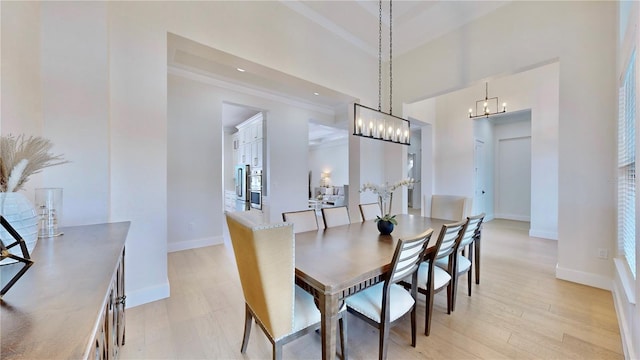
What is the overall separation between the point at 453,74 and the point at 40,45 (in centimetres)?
464

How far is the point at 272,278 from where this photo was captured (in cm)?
126

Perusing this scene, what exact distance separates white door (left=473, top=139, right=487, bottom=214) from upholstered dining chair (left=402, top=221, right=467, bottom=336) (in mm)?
4634

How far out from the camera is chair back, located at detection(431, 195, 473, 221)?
10.2ft

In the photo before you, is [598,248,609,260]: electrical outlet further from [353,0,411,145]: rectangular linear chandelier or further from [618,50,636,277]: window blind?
[353,0,411,145]: rectangular linear chandelier

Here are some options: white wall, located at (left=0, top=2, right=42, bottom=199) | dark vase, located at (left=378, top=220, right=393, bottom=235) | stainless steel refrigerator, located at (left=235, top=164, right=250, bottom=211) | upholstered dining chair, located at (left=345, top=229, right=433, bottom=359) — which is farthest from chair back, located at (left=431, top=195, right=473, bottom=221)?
stainless steel refrigerator, located at (left=235, top=164, right=250, bottom=211)

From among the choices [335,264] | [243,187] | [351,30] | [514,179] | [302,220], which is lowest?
[335,264]

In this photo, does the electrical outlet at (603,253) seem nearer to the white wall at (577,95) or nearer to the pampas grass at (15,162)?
the white wall at (577,95)

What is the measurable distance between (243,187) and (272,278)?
5.71m

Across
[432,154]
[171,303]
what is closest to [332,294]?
[171,303]

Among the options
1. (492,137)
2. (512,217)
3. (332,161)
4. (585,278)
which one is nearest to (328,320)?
(585,278)

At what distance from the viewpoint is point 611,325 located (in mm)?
1979

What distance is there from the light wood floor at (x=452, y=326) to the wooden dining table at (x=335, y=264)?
2.07 feet

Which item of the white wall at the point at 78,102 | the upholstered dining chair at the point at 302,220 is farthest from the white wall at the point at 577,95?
the white wall at the point at 78,102

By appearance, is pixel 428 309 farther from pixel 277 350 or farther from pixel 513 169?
pixel 513 169
